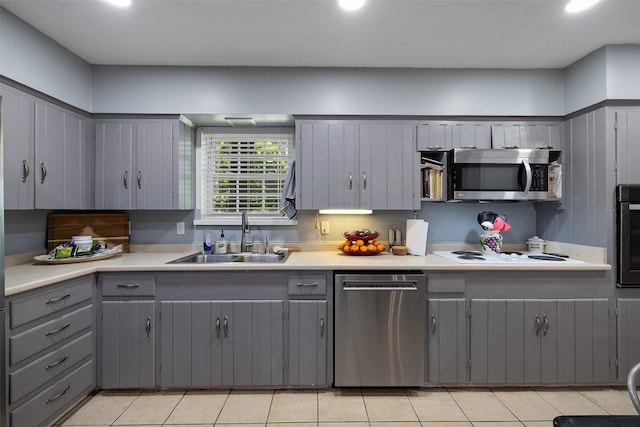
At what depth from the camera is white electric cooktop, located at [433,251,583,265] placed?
234cm

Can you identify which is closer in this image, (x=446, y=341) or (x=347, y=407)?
(x=347, y=407)

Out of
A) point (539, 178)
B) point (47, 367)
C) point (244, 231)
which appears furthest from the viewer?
point (244, 231)

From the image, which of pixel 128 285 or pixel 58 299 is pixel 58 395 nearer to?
pixel 58 299

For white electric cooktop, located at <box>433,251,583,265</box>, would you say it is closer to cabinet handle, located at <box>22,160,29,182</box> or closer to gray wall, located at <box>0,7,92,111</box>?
cabinet handle, located at <box>22,160,29,182</box>

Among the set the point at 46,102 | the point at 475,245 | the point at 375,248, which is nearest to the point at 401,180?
the point at 375,248

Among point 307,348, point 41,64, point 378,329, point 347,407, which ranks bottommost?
point 347,407

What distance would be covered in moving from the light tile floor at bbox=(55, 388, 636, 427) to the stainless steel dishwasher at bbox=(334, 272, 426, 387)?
143mm

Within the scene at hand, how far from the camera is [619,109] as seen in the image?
7.54 ft

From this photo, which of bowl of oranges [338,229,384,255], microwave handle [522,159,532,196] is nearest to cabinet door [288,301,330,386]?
bowl of oranges [338,229,384,255]

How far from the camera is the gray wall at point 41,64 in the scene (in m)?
1.97

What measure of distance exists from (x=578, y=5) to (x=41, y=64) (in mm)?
3366

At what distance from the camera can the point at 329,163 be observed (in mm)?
2641

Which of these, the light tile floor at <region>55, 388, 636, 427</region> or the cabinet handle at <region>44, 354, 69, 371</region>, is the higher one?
the cabinet handle at <region>44, 354, 69, 371</region>

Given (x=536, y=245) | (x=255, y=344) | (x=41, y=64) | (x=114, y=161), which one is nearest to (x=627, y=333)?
(x=536, y=245)
